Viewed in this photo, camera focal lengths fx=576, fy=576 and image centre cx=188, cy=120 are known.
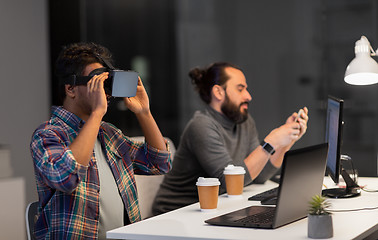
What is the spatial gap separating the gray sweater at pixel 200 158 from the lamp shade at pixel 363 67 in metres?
0.64

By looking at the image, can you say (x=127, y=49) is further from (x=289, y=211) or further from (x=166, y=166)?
(x=289, y=211)

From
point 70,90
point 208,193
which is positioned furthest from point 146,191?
point 70,90

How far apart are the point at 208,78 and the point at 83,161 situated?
138 cm

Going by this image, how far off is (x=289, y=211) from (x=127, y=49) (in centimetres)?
319

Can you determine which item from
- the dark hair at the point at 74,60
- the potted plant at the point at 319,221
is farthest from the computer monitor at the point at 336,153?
the dark hair at the point at 74,60

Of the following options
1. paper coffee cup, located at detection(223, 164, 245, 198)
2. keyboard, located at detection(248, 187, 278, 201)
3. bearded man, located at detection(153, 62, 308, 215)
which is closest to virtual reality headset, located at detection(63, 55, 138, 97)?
paper coffee cup, located at detection(223, 164, 245, 198)

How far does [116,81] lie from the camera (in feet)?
6.82

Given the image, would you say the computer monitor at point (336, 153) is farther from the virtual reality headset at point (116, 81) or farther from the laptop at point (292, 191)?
the virtual reality headset at point (116, 81)

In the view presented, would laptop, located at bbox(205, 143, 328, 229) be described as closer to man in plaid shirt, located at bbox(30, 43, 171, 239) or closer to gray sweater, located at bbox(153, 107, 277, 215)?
man in plaid shirt, located at bbox(30, 43, 171, 239)

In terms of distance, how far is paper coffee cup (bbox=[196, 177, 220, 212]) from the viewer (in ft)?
6.98

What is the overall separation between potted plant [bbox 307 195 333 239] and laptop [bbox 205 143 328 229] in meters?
0.12

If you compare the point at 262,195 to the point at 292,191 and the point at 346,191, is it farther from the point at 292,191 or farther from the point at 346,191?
the point at 292,191

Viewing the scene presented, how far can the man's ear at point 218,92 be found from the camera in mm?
3107

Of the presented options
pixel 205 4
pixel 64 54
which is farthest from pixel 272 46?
pixel 64 54
